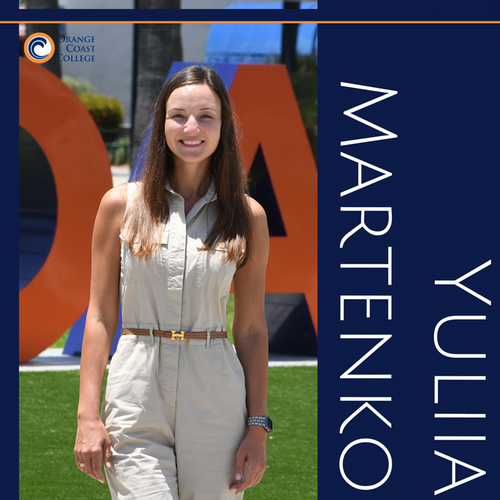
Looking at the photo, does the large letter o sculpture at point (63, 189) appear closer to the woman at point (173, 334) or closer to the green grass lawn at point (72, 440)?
the green grass lawn at point (72, 440)

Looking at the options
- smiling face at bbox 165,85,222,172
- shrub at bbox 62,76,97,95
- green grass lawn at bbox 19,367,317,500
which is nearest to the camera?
smiling face at bbox 165,85,222,172

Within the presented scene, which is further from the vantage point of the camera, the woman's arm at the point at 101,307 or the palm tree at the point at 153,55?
the palm tree at the point at 153,55

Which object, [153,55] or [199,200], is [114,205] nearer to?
[199,200]

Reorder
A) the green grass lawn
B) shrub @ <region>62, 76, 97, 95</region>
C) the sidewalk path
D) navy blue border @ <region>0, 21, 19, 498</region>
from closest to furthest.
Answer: navy blue border @ <region>0, 21, 19, 498</region> < the green grass lawn < the sidewalk path < shrub @ <region>62, 76, 97, 95</region>

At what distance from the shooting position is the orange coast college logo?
374 cm

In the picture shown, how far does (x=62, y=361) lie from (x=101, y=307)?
585 cm

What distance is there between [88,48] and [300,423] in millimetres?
3295

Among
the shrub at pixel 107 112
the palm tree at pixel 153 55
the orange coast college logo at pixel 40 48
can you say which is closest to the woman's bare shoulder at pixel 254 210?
the orange coast college logo at pixel 40 48

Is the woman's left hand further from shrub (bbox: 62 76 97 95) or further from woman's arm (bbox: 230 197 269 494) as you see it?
shrub (bbox: 62 76 97 95)

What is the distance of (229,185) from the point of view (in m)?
2.20

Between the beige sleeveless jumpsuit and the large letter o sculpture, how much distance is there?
199 inches

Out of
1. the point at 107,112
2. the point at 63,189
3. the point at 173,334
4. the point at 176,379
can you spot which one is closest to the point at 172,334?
the point at 173,334

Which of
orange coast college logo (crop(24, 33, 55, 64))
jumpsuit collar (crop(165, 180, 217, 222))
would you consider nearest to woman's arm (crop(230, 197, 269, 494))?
jumpsuit collar (crop(165, 180, 217, 222))

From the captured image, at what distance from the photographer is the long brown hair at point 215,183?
6.81 ft
